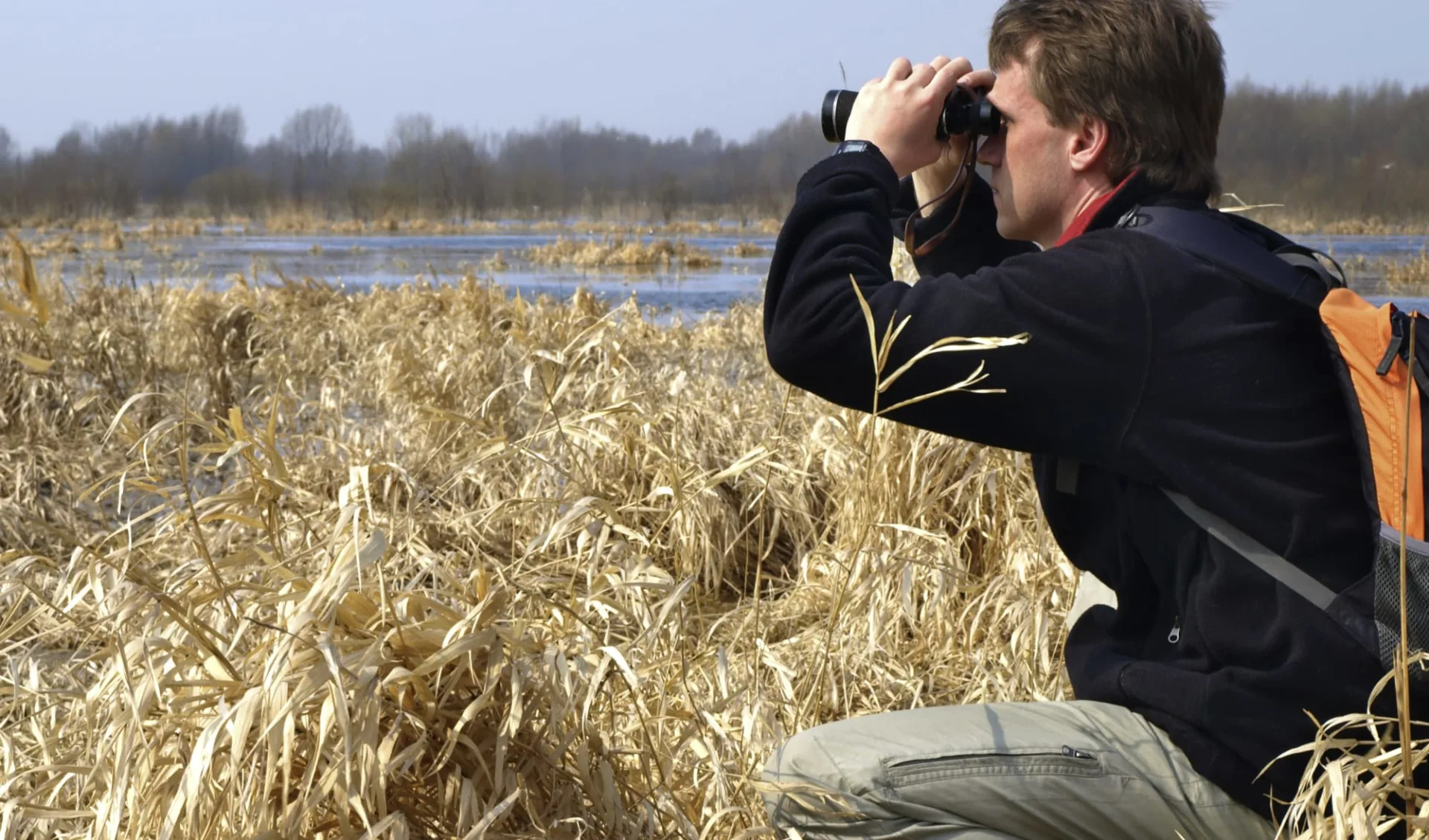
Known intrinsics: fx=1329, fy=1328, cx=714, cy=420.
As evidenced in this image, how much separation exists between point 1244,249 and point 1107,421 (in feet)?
0.91

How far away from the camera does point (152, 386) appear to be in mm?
6141

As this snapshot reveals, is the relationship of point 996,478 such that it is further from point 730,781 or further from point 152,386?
point 152,386

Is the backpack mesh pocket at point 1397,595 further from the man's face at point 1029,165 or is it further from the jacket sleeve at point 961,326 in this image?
the man's face at point 1029,165

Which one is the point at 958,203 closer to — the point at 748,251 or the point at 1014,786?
the point at 1014,786

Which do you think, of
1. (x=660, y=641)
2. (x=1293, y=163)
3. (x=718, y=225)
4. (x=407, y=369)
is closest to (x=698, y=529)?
(x=660, y=641)

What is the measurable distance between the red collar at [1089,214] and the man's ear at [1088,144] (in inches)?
2.1

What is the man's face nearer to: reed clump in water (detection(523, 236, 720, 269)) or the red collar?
the red collar

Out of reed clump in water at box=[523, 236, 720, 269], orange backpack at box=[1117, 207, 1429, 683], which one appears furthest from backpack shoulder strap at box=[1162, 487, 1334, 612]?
reed clump in water at box=[523, 236, 720, 269]

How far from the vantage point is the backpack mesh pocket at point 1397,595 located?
4.98 feet

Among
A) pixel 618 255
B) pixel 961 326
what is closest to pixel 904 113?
pixel 961 326

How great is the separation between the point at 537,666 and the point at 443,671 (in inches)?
4.9

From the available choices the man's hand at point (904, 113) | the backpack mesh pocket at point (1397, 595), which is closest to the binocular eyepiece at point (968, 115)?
the man's hand at point (904, 113)

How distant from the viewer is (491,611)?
175 centimetres

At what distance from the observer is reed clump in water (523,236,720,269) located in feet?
63.6
